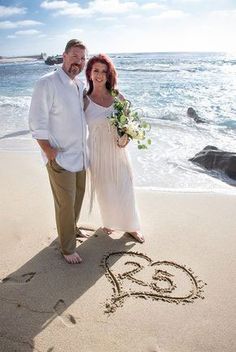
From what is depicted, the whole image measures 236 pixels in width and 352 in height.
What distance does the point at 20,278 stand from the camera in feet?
12.5

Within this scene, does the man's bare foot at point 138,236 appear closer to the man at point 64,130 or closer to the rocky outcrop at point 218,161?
the man at point 64,130

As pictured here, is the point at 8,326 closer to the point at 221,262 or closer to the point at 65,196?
the point at 65,196

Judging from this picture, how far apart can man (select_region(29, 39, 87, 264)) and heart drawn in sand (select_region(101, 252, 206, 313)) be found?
1.58 feet

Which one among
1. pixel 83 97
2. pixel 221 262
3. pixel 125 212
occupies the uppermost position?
pixel 83 97

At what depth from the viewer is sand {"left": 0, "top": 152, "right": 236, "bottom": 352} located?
3021 millimetres

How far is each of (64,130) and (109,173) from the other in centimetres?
92

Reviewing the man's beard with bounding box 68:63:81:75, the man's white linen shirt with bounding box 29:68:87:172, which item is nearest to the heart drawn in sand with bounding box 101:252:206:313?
the man's white linen shirt with bounding box 29:68:87:172

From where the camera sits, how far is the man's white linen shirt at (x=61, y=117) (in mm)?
3676

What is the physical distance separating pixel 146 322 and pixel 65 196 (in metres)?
1.53

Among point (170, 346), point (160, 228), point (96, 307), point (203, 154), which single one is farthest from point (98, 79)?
point (203, 154)

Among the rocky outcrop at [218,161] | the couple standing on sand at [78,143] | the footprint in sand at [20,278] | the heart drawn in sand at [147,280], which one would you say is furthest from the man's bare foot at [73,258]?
the rocky outcrop at [218,161]

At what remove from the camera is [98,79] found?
4.28 m

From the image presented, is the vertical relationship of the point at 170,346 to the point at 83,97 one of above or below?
below

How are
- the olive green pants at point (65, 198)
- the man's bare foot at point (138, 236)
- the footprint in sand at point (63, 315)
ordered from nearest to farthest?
the footprint in sand at point (63, 315) < the olive green pants at point (65, 198) < the man's bare foot at point (138, 236)
